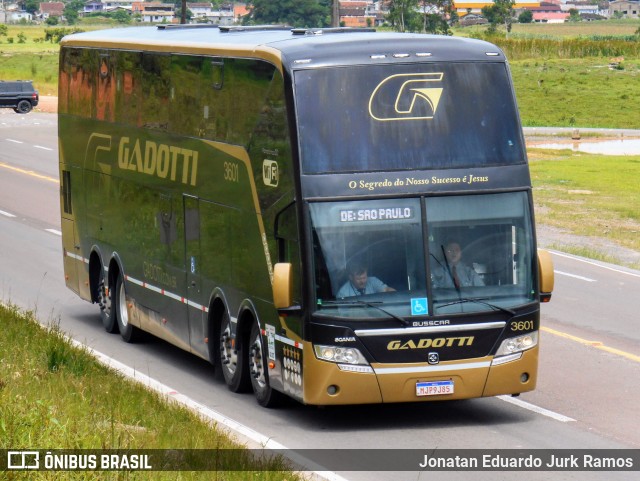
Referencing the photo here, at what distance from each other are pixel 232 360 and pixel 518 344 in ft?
11.0

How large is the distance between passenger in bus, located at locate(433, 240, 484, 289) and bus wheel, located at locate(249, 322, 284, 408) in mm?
2115

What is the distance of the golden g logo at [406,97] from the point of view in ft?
42.3

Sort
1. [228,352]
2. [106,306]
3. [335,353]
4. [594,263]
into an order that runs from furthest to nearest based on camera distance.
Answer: [594,263] → [106,306] → [228,352] → [335,353]

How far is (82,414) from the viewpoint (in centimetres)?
1164

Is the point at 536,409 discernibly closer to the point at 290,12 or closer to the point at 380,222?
the point at 380,222

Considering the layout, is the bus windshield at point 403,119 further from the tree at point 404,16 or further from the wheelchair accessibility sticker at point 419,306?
the tree at point 404,16

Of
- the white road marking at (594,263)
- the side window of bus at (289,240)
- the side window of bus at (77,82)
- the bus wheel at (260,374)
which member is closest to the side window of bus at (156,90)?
the side window of bus at (77,82)

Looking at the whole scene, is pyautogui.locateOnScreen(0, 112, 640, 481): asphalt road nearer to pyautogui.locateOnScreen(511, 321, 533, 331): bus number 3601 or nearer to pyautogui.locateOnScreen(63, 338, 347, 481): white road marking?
pyautogui.locateOnScreen(63, 338, 347, 481): white road marking

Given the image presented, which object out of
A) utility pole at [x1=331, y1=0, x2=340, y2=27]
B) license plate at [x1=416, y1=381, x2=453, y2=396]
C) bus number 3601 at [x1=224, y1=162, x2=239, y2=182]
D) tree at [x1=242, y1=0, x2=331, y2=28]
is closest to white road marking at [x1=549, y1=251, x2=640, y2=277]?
bus number 3601 at [x1=224, y1=162, x2=239, y2=182]

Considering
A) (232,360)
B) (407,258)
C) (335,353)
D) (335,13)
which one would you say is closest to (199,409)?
(232,360)

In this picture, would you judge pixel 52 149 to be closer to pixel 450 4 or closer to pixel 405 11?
pixel 405 11

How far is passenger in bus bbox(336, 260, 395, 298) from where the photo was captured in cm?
1268

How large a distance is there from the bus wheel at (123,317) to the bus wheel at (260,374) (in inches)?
173

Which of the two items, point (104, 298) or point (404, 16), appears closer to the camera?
point (104, 298)
